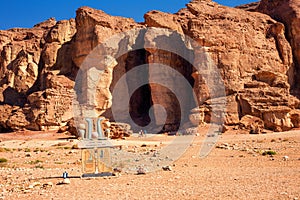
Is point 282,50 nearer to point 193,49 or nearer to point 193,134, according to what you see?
point 193,49

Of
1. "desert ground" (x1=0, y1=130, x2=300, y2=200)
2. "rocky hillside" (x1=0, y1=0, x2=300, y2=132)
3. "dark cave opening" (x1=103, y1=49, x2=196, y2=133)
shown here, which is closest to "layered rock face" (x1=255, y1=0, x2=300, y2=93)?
"rocky hillside" (x1=0, y1=0, x2=300, y2=132)

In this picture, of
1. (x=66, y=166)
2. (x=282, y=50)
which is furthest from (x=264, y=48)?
(x=66, y=166)

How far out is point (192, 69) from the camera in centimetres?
3653

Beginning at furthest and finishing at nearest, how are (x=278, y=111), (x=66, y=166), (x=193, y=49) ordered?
(x=193, y=49)
(x=278, y=111)
(x=66, y=166)

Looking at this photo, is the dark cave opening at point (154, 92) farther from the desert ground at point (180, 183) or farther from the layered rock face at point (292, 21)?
the desert ground at point (180, 183)

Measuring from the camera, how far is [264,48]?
36.4m

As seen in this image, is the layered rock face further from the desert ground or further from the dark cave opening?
the desert ground

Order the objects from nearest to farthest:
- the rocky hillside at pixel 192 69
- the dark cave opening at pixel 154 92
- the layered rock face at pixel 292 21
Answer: the rocky hillside at pixel 192 69 → the dark cave opening at pixel 154 92 → the layered rock face at pixel 292 21

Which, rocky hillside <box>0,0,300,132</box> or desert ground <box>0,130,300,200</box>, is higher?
rocky hillside <box>0,0,300,132</box>

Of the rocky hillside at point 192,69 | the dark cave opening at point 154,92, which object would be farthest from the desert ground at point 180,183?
the dark cave opening at point 154,92

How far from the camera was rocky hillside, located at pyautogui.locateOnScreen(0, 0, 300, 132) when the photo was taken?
3198 cm

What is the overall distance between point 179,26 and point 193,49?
3.84 m

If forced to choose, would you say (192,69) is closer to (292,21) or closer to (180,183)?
(292,21)

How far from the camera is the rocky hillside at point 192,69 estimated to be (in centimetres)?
3198
